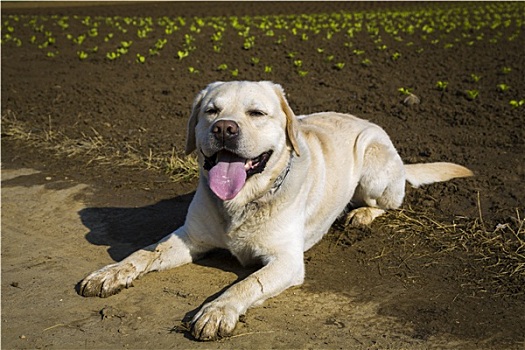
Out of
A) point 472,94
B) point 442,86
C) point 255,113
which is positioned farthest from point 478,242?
point 442,86

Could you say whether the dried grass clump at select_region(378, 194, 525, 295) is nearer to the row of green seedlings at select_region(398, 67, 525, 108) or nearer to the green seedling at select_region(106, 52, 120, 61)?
the row of green seedlings at select_region(398, 67, 525, 108)

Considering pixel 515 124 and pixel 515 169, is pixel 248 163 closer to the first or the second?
pixel 515 169

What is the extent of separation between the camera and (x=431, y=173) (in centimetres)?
553

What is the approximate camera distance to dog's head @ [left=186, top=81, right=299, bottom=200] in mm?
3684

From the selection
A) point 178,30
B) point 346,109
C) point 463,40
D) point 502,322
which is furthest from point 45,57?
point 502,322

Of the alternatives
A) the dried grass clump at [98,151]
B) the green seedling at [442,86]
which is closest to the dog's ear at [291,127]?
the dried grass clump at [98,151]

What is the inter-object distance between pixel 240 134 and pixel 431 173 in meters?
2.49

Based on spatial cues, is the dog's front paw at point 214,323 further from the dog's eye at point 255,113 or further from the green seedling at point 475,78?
the green seedling at point 475,78

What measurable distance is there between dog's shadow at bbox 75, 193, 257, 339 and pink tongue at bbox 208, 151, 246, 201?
66cm

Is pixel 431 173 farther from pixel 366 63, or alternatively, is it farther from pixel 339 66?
pixel 366 63

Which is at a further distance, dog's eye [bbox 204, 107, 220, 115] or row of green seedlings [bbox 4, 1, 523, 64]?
row of green seedlings [bbox 4, 1, 523, 64]

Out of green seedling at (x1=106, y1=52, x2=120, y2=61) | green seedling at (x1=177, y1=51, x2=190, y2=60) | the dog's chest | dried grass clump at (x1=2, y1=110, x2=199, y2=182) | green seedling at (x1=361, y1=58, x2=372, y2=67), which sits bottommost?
dried grass clump at (x1=2, y1=110, x2=199, y2=182)

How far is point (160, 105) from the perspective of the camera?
874 cm

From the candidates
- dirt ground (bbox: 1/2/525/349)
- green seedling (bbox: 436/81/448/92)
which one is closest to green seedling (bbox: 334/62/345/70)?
dirt ground (bbox: 1/2/525/349)
